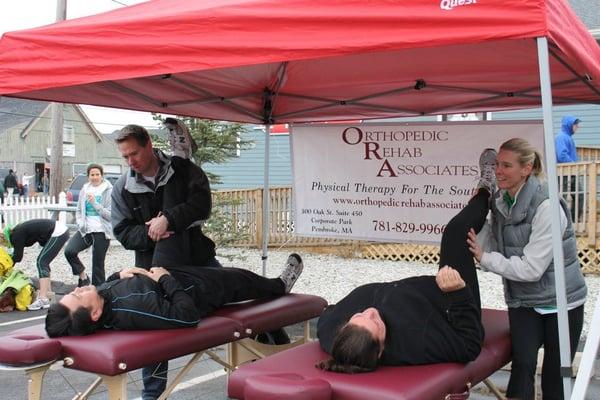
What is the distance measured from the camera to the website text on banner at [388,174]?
16.0 feet

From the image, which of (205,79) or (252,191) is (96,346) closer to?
(205,79)

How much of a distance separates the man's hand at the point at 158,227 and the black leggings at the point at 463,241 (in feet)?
5.56

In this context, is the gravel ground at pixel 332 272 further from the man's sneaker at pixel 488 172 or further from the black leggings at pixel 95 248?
the man's sneaker at pixel 488 172

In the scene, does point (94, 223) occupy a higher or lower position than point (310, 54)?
lower

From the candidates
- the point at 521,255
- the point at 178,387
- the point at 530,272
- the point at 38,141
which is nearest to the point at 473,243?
the point at 521,255

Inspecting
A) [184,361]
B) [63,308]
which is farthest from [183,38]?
[184,361]

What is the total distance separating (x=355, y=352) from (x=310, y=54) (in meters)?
1.31

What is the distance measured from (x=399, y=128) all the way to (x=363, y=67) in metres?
0.87

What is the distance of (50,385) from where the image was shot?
16.2 feet

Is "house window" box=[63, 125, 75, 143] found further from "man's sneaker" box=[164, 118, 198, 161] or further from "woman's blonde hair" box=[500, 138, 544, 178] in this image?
"woman's blonde hair" box=[500, 138, 544, 178]

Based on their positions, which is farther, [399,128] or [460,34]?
[399,128]

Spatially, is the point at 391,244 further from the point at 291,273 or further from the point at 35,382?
the point at 35,382

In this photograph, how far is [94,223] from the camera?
7.82 metres

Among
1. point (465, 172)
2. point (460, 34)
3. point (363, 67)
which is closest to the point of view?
point (460, 34)
